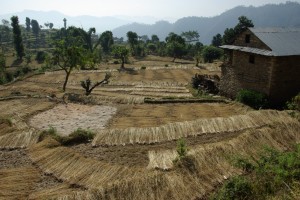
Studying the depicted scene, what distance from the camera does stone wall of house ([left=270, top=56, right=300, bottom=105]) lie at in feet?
85.5

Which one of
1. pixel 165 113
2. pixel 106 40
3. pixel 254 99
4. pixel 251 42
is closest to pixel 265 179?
pixel 165 113

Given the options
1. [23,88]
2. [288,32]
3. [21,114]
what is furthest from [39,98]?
[288,32]

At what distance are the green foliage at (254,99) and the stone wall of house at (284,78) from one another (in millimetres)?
890

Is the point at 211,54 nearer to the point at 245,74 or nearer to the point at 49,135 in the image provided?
the point at 245,74

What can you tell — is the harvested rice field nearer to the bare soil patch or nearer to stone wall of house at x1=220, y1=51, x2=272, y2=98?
the bare soil patch

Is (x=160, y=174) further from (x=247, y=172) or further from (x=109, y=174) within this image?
(x=247, y=172)

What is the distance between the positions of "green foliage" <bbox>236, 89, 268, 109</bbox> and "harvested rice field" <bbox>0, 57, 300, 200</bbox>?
1226 mm

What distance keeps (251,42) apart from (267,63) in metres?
3.02

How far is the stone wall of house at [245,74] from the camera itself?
26719mm

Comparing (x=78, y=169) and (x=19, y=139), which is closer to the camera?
(x=78, y=169)

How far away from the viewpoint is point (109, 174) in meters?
13.7

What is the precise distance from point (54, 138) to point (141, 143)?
4535 millimetres

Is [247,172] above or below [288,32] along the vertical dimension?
below

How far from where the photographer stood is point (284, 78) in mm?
26344
